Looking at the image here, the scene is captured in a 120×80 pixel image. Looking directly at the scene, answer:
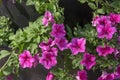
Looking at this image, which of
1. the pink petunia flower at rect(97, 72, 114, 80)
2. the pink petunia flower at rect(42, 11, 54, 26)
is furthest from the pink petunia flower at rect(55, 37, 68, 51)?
the pink petunia flower at rect(97, 72, 114, 80)

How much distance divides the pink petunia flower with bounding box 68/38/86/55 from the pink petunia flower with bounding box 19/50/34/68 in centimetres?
25

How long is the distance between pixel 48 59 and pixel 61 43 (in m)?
0.12

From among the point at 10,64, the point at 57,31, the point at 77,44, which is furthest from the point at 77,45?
the point at 10,64

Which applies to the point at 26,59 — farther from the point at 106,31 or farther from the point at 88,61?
the point at 106,31

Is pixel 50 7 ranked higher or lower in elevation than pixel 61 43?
higher

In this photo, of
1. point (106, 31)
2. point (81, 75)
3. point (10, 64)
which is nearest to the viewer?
point (106, 31)

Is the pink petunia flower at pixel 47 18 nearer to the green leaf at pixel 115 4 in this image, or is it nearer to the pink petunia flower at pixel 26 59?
the pink petunia flower at pixel 26 59

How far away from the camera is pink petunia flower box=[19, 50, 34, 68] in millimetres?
2342

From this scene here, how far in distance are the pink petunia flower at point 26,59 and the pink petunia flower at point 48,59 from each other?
0.23ft

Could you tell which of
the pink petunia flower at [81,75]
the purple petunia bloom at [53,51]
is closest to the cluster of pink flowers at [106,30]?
the pink petunia flower at [81,75]

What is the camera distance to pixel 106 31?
7.28 ft

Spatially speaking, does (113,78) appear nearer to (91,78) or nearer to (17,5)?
(91,78)

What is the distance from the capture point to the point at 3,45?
275 cm

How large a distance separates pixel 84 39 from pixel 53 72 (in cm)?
28
